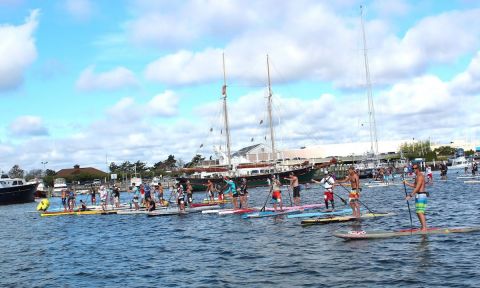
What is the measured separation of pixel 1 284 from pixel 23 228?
70.5 ft

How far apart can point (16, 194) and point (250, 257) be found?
74.5 meters

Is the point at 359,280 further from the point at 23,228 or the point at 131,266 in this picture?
the point at 23,228

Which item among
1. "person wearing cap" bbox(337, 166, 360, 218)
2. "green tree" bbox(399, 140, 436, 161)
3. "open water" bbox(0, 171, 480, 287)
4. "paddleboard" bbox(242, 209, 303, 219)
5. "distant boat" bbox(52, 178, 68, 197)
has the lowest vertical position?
"open water" bbox(0, 171, 480, 287)

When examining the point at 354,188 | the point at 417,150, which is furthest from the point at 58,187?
the point at 354,188

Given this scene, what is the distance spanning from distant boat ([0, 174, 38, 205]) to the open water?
2246 inches

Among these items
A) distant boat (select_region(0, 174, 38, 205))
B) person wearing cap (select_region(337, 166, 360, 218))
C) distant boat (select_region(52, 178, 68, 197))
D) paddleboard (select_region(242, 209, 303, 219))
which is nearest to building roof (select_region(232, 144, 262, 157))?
distant boat (select_region(52, 178, 68, 197))

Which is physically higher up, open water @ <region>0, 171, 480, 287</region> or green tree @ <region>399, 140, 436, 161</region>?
green tree @ <region>399, 140, 436, 161</region>

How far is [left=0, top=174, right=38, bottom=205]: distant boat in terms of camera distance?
271ft

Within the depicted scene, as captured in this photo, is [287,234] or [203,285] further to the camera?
[287,234]

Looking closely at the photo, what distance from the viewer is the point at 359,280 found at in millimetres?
14188

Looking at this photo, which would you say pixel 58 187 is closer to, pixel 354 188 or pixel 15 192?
pixel 15 192

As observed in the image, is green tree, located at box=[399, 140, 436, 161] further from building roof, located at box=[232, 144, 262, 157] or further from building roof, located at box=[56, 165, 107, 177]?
building roof, located at box=[56, 165, 107, 177]

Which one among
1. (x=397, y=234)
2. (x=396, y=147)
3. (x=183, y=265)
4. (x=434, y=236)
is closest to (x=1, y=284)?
(x=183, y=265)

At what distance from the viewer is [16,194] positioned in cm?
8394
